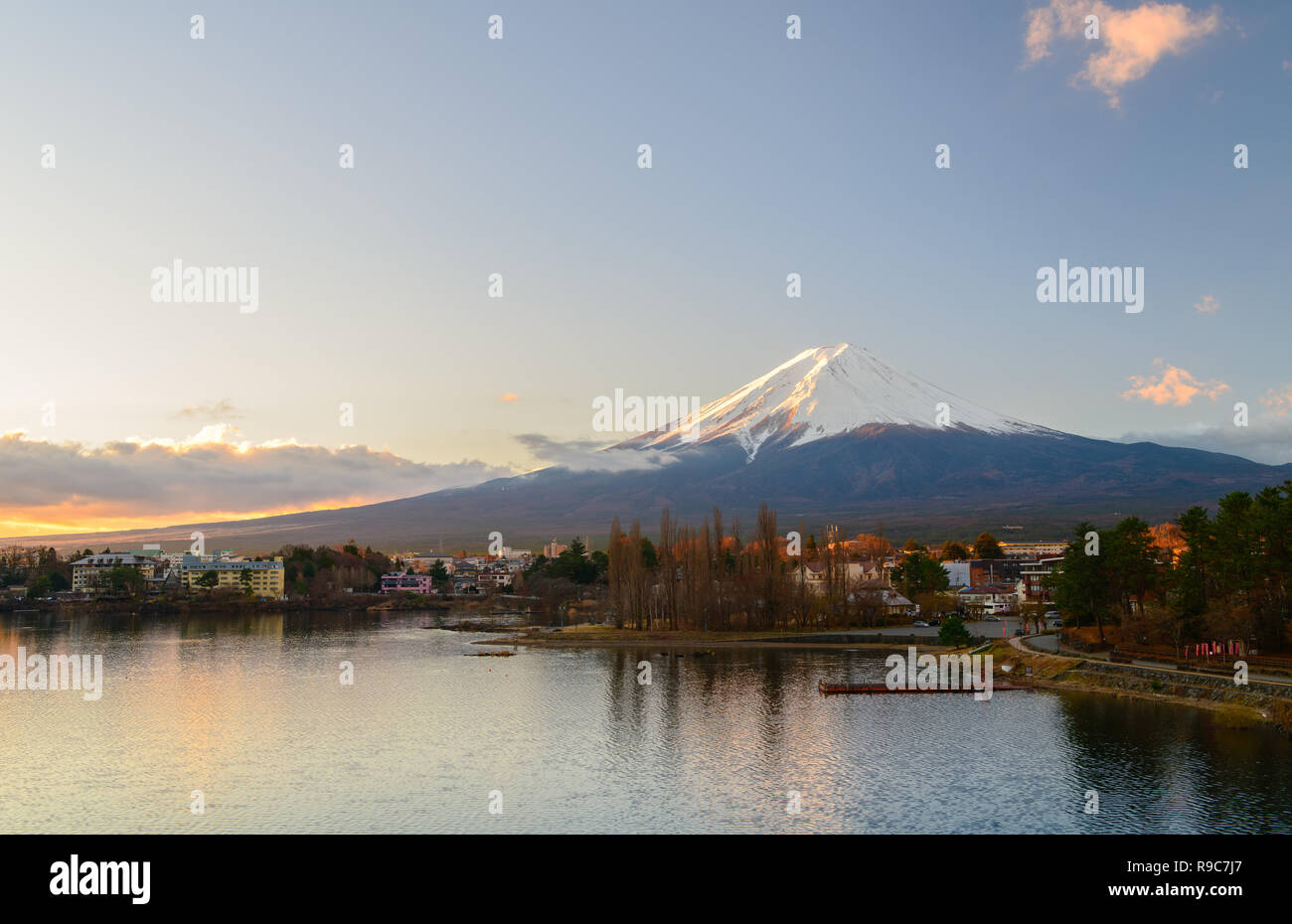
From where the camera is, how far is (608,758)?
30.1 m

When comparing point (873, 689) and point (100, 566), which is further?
point (100, 566)

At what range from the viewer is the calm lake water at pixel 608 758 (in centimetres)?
2319

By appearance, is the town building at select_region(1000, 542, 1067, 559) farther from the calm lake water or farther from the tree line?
the calm lake water

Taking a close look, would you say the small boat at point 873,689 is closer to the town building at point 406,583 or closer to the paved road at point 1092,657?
the paved road at point 1092,657

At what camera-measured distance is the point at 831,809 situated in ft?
77.8

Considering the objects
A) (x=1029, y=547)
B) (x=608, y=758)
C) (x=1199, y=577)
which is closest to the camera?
(x=608, y=758)

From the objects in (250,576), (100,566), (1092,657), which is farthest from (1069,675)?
(100,566)

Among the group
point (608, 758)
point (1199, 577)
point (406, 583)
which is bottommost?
point (406, 583)

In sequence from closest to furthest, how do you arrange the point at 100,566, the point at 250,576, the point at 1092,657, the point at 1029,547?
the point at 1092,657
the point at 250,576
the point at 100,566
the point at 1029,547

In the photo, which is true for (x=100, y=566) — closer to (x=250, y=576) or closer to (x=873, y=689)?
(x=250, y=576)

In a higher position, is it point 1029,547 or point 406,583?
point 1029,547

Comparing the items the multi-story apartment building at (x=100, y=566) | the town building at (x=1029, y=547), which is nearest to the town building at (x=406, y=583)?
the multi-story apartment building at (x=100, y=566)

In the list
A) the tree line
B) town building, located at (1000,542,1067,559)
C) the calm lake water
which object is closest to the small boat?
the calm lake water

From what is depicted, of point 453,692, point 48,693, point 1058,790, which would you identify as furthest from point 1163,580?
point 48,693
